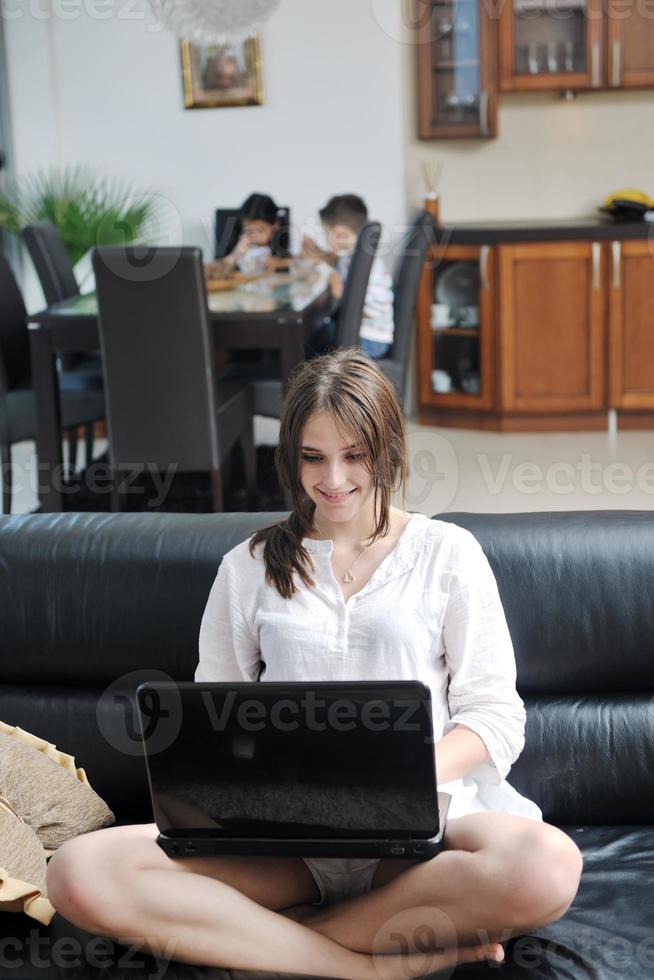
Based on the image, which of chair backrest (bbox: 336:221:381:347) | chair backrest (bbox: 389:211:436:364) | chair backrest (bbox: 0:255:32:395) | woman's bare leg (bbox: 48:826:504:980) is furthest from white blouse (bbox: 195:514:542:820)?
chair backrest (bbox: 389:211:436:364)

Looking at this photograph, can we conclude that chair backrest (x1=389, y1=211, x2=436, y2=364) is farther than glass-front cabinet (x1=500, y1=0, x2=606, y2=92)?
No

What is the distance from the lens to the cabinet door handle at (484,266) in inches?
227

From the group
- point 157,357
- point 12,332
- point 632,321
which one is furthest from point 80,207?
point 632,321

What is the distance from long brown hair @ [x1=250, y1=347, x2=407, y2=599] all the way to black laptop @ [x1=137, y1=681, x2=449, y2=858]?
0.30 meters

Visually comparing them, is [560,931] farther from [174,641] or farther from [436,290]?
[436,290]

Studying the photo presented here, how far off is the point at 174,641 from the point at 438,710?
50cm

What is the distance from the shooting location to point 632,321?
570 cm

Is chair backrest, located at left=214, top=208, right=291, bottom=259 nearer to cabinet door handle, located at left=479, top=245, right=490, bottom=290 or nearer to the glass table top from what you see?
the glass table top

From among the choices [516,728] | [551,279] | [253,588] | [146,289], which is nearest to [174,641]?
[253,588]

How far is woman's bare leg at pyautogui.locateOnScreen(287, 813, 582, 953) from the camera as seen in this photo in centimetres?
158

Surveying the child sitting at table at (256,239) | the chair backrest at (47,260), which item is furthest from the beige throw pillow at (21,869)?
the child sitting at table at (256,239)

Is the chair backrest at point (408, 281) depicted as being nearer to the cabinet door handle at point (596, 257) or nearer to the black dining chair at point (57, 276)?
the cabinet door handle at point (596, 257)

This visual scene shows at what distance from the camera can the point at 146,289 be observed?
404 cm

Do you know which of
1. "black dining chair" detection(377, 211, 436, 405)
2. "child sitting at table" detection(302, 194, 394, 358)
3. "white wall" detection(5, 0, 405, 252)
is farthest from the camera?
"white wall" detection(5, 0, 405, 252)
